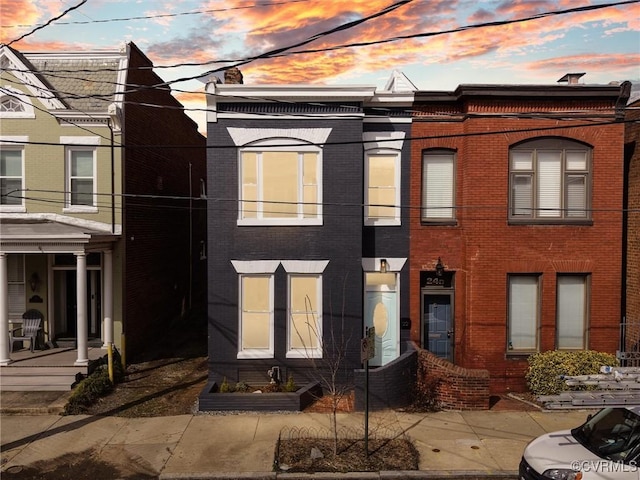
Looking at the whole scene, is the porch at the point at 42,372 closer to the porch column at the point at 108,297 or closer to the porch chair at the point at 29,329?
the porch chair at the point at 29,329

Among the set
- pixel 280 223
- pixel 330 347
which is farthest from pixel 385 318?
pixel 280 223

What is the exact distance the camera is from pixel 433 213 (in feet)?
43.7

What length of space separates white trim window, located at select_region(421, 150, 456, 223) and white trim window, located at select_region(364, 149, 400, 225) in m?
0.74

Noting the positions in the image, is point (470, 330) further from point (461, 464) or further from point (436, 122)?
point (436, 122)

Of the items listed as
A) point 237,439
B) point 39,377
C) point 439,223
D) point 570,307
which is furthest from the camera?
point 439,223

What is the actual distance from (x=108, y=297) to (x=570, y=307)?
12.4m

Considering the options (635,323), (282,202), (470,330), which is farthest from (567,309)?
(282,202)

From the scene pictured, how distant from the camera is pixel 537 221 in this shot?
12641 mm

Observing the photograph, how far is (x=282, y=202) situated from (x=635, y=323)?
31.1ft

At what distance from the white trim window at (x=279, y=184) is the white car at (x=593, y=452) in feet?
23.7

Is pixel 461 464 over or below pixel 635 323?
below

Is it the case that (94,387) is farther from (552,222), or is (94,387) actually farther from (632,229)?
(632,229)

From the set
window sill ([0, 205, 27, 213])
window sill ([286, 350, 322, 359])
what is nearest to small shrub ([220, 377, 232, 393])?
window sill ([286, 350, 322, 359])

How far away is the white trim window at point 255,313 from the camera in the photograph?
12797 millimetres
